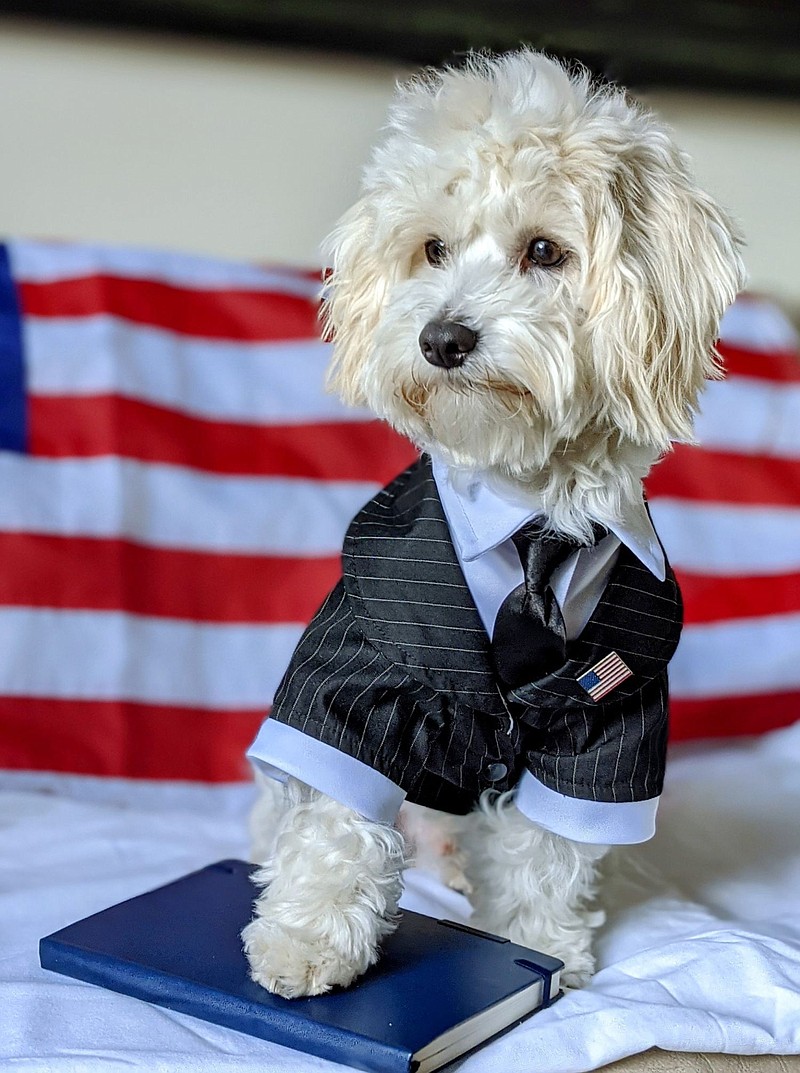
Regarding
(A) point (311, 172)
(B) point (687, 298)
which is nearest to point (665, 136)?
(B) point (687, 298)

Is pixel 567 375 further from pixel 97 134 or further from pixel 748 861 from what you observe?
pixel 97 134

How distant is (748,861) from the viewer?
4.96 feet

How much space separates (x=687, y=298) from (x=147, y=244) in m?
1.11

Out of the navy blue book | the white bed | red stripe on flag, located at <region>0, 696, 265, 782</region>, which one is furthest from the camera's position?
red stripe on flag, located at <region>0, 696, 265, 782</region>

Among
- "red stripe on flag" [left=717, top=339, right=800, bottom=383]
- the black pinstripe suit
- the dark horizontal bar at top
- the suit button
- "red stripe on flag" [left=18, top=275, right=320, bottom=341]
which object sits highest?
the dark horizontal bar at top

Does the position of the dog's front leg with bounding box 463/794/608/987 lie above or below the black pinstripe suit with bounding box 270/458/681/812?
below

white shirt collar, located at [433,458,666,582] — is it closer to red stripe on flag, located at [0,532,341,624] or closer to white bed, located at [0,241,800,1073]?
white bed, located at [0,241,800,1073]

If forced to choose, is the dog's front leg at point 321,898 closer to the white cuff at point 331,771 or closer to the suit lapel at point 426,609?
the white cuff at point 331,771

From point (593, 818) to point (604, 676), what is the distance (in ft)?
0.45

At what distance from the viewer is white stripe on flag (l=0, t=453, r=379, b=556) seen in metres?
1.63

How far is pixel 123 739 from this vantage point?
5.28ft

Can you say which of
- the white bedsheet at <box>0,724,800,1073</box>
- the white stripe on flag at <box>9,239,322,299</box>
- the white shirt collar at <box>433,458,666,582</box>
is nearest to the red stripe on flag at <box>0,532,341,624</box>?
the white bedsheet at <box>0,724,800,1073</box>

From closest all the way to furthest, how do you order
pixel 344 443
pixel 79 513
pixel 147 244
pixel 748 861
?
pixel 748 861
pixel 79 513
pixel 344 443
pixel 147 244

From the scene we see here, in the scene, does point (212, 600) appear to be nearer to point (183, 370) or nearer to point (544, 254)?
point (183, 370)
